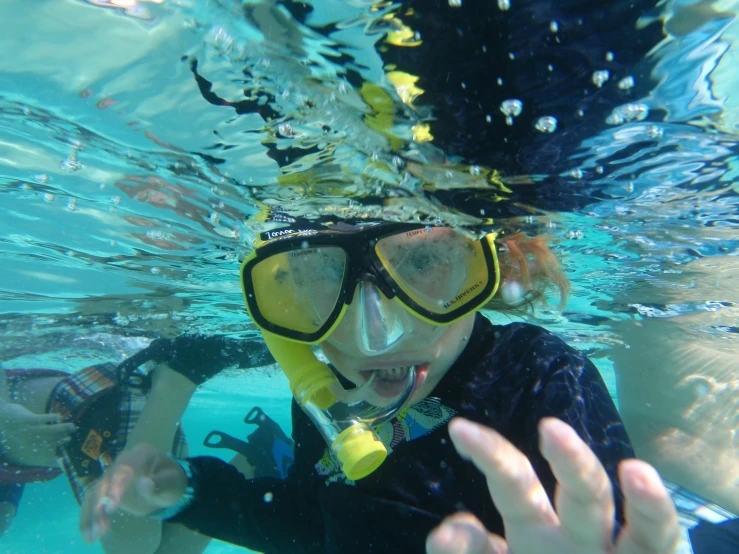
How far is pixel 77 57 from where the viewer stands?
3.19 m

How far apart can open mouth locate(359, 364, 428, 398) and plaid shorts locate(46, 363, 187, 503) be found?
6.75m

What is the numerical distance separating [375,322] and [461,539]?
185cm

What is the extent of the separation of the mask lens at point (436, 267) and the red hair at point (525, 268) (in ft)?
3.50

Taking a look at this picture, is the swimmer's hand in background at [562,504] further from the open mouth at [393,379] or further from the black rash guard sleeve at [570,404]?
the open mouth at [393,379]

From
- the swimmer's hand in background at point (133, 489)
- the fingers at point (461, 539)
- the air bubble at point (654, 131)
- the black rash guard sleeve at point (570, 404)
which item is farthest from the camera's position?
the swimmer's hand in background at point (133, 489)

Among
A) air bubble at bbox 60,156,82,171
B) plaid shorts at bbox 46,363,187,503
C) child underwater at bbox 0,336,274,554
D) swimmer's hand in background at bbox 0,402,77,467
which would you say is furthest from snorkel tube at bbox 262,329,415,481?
swimmer's hand in background at bbox 0,402,77,467

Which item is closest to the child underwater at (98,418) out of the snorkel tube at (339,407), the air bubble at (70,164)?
the air bubble at (70,164)

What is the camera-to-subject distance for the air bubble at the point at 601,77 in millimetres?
2854

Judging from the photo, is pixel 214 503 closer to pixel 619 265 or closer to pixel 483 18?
pixel 483 18

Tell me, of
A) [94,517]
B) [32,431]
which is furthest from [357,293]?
[32,431]

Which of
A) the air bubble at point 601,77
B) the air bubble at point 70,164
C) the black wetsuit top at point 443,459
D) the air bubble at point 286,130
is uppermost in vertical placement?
the air bubble at point 601,77

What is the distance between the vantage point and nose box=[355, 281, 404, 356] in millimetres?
3232

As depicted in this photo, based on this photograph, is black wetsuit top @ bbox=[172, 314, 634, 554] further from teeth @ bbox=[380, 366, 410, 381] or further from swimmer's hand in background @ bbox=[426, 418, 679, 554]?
swimmer's hand in background @ bbox=[426, 418, 679, 554]

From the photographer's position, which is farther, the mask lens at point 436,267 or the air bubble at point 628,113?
the mask lens at point 436,267
